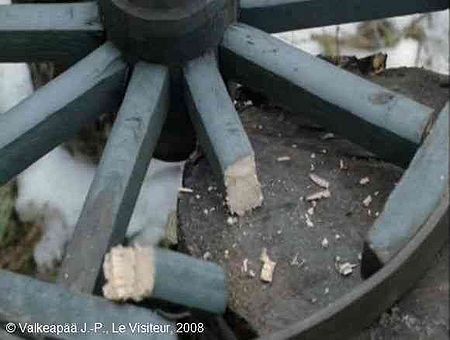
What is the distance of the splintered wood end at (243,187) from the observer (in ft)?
4.88

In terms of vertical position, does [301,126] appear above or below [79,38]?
below

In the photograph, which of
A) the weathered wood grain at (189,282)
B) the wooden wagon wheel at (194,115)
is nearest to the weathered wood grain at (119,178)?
the wooden wagon wheel at (194,115)

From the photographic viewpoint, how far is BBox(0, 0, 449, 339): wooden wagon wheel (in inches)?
51.3

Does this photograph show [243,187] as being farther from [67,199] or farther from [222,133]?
[67,199]

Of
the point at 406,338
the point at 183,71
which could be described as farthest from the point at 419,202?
the point at 183,71

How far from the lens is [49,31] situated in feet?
5.49

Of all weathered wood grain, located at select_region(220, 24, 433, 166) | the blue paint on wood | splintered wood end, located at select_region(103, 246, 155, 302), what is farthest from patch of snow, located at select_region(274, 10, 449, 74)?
splintered wood end, located at select_region(103, 246, 155, 302)

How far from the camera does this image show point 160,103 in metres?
1.59

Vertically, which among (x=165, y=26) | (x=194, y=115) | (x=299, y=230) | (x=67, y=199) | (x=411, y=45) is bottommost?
(x=67, y=199)

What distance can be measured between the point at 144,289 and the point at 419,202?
337 millimetres

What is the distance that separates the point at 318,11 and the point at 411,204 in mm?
486

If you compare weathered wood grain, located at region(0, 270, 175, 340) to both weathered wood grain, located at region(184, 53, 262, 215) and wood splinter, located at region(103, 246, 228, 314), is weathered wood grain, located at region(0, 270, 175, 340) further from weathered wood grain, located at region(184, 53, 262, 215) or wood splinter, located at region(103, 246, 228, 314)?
weathered wood grain, located at region(184, 53, 262, 215)

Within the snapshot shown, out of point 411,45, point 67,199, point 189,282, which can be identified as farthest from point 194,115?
point 411,45

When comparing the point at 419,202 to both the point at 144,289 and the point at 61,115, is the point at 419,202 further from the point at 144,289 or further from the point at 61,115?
the point at 61,115
